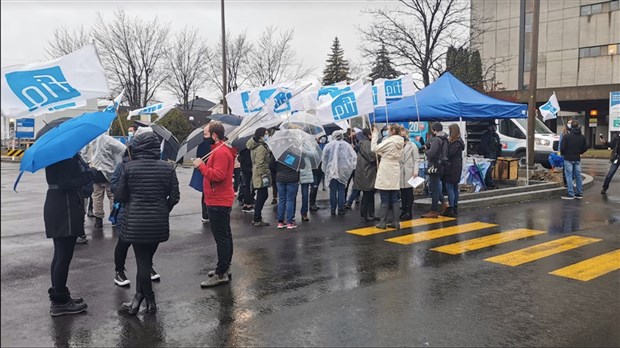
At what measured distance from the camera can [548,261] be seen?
7.51m

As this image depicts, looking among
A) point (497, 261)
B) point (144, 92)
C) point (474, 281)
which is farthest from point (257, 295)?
point (144, 92)

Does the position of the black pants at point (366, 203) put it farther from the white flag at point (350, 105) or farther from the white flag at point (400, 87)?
the white flag at point (400, 87)

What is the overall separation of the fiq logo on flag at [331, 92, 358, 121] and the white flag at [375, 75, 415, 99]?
3.86 m

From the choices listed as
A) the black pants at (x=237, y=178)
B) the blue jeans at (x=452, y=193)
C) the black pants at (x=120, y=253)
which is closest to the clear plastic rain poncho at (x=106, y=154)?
the black pants at (x=120, y=253)

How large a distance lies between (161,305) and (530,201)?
1038cm

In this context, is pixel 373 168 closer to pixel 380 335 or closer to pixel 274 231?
pixel 274 231

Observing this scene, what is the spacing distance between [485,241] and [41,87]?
22.3ft

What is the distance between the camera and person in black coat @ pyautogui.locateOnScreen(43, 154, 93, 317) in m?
5.30

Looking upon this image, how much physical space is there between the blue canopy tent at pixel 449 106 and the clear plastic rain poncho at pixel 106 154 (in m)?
6.22

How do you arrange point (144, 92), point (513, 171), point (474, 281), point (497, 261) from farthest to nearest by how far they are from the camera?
point (144, 92), point (513, 171), point (497, 261), point (474, 281)

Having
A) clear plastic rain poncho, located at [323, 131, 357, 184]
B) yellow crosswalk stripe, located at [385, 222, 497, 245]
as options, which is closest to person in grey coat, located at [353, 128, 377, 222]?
clear plastic rain poncho, located at [323, 131, 357, 184]

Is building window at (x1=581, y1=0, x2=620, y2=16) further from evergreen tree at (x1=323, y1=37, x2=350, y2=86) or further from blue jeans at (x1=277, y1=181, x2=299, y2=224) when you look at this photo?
blue jeans at (x1=277, y1=181, x2=299, y2=224)

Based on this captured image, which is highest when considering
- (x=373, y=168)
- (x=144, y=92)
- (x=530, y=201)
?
(x=144, y=92)

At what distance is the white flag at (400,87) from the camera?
14.4 meters
